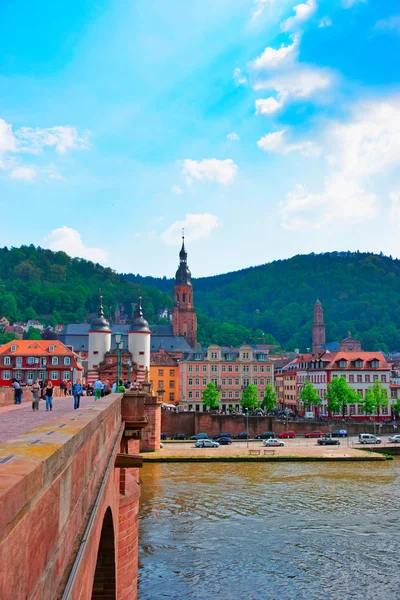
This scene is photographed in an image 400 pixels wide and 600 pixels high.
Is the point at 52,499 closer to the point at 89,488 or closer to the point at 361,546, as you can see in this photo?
the point at 89,488

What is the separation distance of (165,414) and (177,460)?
25808mm

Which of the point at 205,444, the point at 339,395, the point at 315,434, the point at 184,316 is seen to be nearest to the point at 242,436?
the point at 315,434

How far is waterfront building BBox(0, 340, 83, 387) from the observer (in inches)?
3410

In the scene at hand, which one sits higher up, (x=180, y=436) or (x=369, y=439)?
(x=369, y=439)

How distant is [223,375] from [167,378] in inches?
393

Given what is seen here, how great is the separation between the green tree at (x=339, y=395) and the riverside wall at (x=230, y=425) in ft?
17.2

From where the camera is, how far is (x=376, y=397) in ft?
315

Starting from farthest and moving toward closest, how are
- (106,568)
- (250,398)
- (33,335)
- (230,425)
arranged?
(33,335) → (250,398) → (230,425) → (106,568)

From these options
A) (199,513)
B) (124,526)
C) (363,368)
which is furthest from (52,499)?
(363,368)

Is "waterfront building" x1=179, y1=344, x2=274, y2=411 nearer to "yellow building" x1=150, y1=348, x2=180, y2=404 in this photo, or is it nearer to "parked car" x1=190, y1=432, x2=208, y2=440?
"yellow building" x1=150, y1=348, x2=180, y2=404

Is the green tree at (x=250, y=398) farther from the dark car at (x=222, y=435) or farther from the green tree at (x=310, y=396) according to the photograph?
the dark car at (x=222, y=435)

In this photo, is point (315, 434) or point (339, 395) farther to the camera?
point (339, 395)

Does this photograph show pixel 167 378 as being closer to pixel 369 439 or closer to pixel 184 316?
pixel 369 439

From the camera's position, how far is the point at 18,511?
11.4 feet
